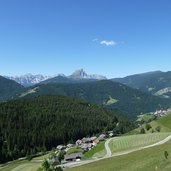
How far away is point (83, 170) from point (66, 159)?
259 ft

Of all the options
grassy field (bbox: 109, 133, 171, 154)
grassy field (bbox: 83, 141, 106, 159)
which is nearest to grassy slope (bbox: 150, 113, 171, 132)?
grassy field (bbox: 109, 133, 171, 154)

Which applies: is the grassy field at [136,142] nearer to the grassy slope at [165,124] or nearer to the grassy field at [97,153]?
the grassy field at [97,153]

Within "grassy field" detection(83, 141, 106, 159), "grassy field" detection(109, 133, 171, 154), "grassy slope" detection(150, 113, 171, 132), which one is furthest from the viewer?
"grassy slope" detection(150, 113, 171, 132)

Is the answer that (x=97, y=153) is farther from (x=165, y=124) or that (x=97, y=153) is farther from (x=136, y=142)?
(x=165, y=124)

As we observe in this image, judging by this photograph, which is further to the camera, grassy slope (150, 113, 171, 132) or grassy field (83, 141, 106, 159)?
grassy slope (150, 113, 171, 132)

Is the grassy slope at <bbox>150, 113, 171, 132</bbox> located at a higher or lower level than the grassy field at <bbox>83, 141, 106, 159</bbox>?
higher

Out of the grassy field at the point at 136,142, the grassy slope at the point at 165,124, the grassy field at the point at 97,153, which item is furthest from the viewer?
the grassy slope at the point at 165,124

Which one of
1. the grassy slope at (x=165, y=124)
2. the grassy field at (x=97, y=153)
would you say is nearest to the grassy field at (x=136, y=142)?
the grassy field at (x=97, y=153)

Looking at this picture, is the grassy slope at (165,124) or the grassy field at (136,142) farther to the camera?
the grassy slope at (165,124)

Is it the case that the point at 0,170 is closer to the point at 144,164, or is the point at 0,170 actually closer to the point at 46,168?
the point at 46,168

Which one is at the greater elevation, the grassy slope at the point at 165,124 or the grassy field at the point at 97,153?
the grassy slope at the point at 165,124

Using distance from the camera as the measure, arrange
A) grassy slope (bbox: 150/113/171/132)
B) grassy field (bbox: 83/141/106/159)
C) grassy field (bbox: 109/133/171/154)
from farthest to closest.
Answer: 1. grassy slope (bbox: 150/113/171/132)
2. grassy field (bbox: 83/141/106/159)
3. grassy field (bbox: 109/133/171/154)

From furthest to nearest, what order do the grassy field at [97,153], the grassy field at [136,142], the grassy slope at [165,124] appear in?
the grassy slope at [165,124] < the grassy field at [97,153] < the grassy field at [136,142]

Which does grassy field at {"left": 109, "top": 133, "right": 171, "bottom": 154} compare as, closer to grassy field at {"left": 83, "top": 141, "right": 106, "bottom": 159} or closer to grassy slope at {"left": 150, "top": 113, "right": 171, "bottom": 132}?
grassy field at {"left": 83, "top": 141, "right": 106, "bottom": 159}
